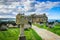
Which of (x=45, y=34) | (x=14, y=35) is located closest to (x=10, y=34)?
(x=14, y=35)

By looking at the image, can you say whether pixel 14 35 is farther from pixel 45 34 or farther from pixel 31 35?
pixel 45 34

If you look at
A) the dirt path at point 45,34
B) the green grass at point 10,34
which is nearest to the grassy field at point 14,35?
the green grass at point 10,34

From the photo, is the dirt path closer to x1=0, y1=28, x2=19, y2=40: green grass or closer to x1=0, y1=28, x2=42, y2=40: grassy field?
x1=0, y1=28, x2=42, y2=40: grassy field

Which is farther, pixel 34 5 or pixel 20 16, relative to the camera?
pixel 34 5

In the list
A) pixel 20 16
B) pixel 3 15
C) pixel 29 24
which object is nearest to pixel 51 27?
pixel 29 24

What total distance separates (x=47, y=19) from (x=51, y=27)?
0.23 metres

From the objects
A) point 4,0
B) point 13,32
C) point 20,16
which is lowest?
point 13,32

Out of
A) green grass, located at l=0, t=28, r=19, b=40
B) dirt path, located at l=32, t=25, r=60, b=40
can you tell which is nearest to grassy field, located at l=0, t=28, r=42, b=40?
green grass, located at l=0, t=28, r=19, b=40

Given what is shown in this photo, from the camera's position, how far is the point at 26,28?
4.82m

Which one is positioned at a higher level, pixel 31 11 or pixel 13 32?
pixel 31 11

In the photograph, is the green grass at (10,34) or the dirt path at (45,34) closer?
the green grass at (10,34)

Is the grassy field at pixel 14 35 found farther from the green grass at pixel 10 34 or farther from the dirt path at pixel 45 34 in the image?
the dirt path at pixel 45 34

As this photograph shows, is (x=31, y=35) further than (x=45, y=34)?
No

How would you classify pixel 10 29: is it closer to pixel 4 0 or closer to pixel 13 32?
pixel 13 32
